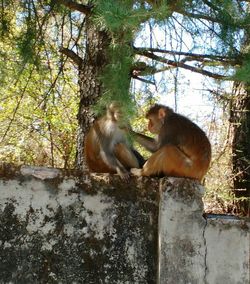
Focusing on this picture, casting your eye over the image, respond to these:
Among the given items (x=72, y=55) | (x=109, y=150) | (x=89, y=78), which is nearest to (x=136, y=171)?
(x=109, y=150)

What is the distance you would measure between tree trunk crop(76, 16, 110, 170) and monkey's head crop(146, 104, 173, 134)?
3.06 ft

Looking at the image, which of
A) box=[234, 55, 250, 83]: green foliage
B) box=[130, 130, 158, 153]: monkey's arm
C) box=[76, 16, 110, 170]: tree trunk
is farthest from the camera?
box=[76, 16, 110, 170]: tree trunk

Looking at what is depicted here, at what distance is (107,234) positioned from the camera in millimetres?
4742

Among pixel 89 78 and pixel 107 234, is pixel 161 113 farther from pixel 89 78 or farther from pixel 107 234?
pixel 107 234

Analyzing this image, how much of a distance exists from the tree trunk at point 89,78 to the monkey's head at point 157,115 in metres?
0.93

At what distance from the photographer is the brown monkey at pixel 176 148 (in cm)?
552

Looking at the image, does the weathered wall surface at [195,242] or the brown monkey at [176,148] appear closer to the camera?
the weathered wall surface at [195,242]

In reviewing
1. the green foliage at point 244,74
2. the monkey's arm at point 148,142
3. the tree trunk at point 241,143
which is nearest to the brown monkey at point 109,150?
the monkey's arm at point 148,142

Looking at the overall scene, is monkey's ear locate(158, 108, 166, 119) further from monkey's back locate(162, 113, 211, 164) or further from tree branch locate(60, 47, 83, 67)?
tree branch locate(60, 47, 83, 67)

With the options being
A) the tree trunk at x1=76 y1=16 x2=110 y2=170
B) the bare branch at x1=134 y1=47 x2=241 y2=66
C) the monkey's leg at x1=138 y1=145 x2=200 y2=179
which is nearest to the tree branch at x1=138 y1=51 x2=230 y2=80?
the bare branch at x1=134 y1=47 x2=241 y2=66

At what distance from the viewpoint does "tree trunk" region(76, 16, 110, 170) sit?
7.05m

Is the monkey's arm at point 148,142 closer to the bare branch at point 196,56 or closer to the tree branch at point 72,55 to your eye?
the bare branch at point 196,56

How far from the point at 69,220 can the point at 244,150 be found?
486 cm

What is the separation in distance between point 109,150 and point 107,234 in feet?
5.06
